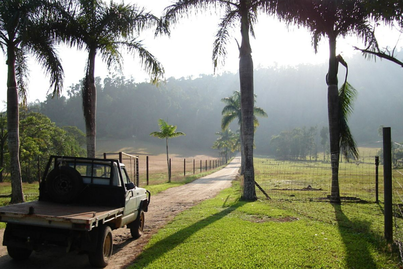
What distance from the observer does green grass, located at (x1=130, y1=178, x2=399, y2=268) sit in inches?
211

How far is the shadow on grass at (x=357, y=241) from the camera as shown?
5.22 meters

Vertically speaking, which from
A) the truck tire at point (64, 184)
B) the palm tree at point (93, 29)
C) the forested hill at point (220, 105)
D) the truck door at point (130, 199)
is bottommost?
the truck door at point (130, 199)

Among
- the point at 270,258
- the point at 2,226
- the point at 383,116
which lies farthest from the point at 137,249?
the point at 383,116

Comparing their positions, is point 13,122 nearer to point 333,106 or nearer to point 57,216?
point 57,216

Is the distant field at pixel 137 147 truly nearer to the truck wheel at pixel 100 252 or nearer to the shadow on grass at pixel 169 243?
the shadow on grass at pixel 169 243

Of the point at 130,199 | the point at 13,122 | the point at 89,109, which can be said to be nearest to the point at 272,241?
the point at 130,199

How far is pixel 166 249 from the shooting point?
629cm

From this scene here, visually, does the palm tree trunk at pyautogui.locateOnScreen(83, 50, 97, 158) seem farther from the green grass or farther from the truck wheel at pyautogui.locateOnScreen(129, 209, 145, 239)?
the truck wheel at pyautogui.locateOnScreen(129, 209, 145, 239)

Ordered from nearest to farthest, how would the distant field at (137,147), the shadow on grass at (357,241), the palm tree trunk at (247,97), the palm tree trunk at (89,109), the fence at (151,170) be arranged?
1. the shadow on grass at (357,241)
2. the palm tree trunk at (247,97)
3. the palm tree trunk at (89,109)
4. the fence at (151,170)
5. the distant field at (137,147)

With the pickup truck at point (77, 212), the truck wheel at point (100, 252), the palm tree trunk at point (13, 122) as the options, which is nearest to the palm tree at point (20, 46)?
the palm tree trunk at point (13, 122)

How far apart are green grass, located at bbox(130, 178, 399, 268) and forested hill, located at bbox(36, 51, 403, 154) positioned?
123m

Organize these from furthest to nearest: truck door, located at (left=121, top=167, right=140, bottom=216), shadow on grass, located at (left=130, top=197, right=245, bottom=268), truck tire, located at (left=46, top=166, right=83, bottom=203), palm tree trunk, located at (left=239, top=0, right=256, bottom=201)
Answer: palm tree trunk, located at (left=239, top=0, right=256, bottom=201)
truck door, located at (left=121, top=167, right=140, bottom=216)
truck tire, located at (left=46, top=166, right=83, bottom=203)
shadow on grass, located at (left=130, top=197, right=245, bottom=268)

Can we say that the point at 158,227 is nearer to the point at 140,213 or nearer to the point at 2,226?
the point at 140,213

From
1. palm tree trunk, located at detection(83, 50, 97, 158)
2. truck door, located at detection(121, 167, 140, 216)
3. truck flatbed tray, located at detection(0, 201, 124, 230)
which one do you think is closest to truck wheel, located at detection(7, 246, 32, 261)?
truck flatbed tray, located at detection(0, 201, 124, 230)
